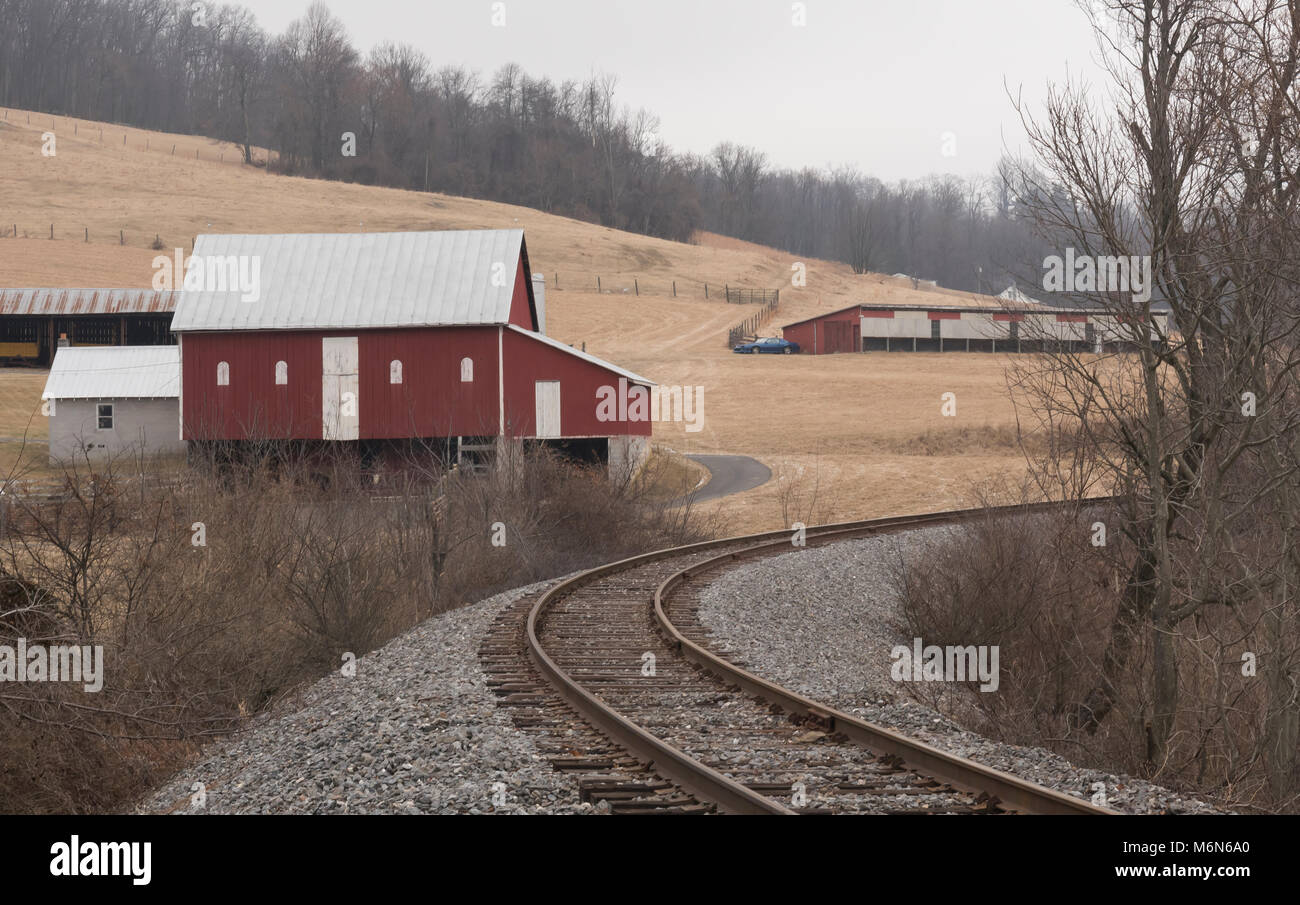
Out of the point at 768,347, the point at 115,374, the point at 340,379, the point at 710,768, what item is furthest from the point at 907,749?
the point at 768,347

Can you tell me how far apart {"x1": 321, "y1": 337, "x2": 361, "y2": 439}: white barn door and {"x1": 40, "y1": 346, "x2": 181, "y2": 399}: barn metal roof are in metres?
8.11

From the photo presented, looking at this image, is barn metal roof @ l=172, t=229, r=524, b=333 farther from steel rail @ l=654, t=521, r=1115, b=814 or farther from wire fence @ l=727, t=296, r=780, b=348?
wire fence @ l=727, t=296, r=780, b=348

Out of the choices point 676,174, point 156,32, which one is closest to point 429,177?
point 676,174

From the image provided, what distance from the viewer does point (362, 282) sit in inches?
1521

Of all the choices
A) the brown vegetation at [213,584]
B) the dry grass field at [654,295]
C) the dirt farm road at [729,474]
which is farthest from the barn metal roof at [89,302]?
the brown vegetation at [213,584]

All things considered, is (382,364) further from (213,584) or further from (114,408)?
(213,584)

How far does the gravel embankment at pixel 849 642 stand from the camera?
838 centimetres

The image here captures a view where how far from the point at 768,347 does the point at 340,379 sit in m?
48.9

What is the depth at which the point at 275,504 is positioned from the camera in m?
18.2

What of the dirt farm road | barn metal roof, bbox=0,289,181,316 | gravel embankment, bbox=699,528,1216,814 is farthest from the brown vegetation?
barn metal roof, bbox=0,289,181,316

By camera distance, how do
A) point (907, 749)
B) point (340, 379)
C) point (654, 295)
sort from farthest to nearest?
point (654, 295) → point (340, 379) → point (907, 749)

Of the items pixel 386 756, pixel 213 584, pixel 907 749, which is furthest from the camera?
pixel 213 584

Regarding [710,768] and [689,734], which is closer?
[710,768]

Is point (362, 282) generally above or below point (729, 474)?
above
